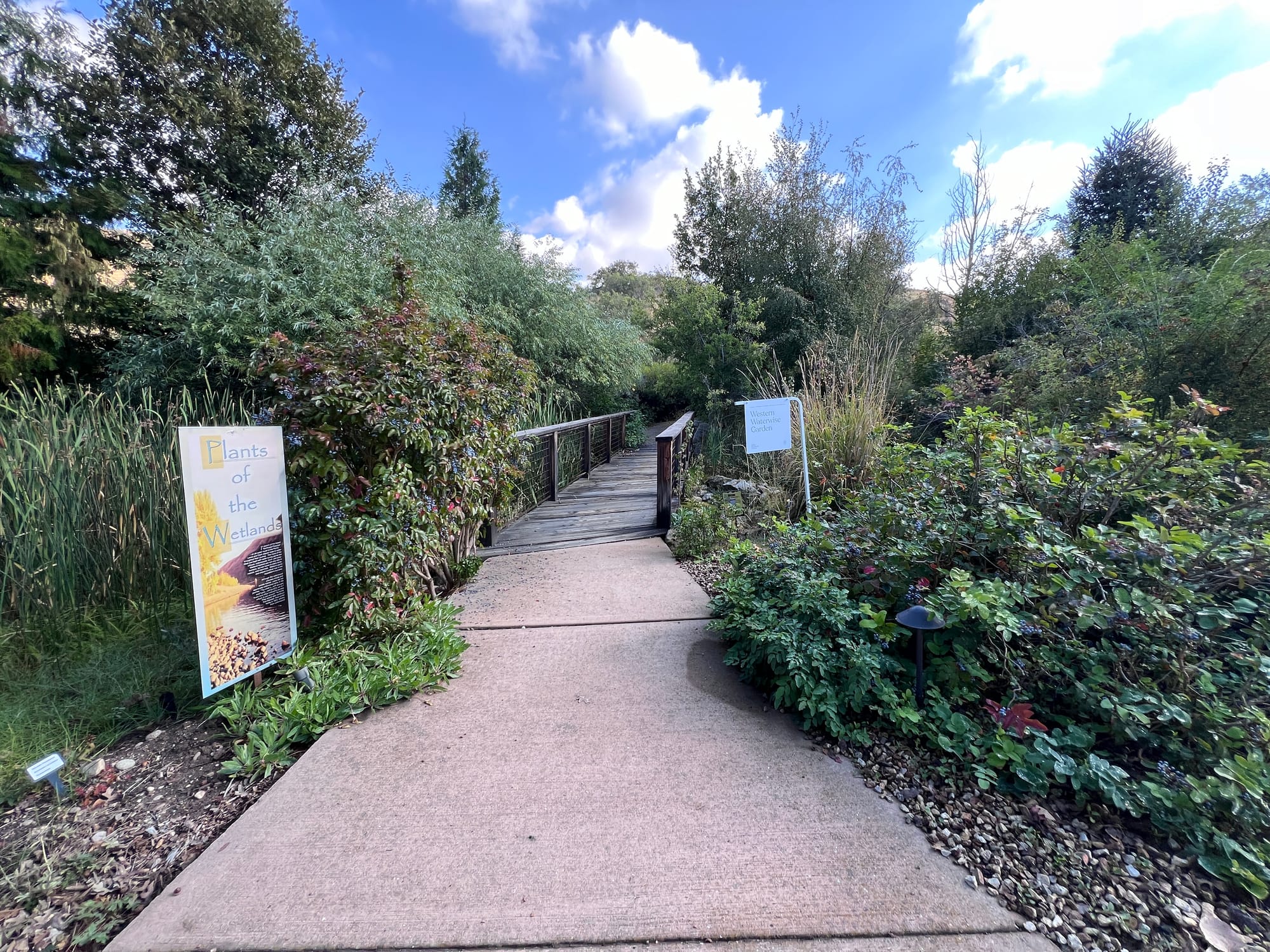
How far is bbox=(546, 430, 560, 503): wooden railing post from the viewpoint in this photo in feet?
22.2

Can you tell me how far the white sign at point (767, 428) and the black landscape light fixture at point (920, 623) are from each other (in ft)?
7.94

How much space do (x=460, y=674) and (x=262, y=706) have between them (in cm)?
88

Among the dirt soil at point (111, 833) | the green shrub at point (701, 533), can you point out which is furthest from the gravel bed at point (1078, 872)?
the green shrub at point (701, 533)

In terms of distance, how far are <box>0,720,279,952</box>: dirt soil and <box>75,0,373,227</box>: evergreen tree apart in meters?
9.71

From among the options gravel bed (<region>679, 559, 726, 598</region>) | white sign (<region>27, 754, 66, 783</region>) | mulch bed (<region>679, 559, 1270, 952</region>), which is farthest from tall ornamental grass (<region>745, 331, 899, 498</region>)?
white sign (<region>27, 754, 66, 783</region>)

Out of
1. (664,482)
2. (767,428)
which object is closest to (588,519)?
(664,482)

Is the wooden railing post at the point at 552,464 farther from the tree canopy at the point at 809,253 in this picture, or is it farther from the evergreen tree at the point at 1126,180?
the evergreen tree at the point at 1126,180

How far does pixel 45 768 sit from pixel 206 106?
12.0 meters

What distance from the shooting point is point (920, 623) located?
6.81 feet

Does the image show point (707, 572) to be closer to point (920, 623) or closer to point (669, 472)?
point (669, 472)

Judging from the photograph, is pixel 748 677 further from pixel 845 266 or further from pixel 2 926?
pixel 845 266

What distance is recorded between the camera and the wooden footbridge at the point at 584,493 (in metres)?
5.30

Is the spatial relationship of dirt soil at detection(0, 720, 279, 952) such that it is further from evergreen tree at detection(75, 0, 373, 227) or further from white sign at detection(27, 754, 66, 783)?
evergreen tree at detection(75, 0, 373, 227)

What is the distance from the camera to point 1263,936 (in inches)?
52.4
